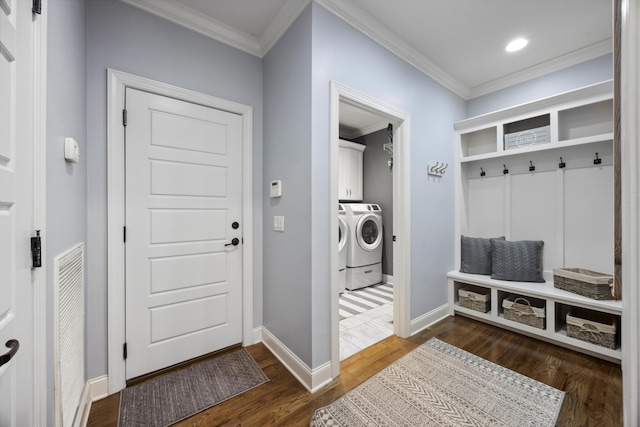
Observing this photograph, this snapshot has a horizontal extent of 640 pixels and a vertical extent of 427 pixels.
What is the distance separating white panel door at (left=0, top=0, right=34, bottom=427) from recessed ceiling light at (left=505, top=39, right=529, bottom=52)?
316 cm

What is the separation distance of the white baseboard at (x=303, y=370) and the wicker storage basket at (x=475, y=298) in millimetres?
1778

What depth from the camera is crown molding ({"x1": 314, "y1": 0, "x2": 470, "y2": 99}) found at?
70.9 inches

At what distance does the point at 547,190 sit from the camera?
2525mm

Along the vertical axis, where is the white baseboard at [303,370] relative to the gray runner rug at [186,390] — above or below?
above

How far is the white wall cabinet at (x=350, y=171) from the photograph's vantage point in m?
4.14

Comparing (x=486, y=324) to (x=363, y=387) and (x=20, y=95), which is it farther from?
(x=20, y=95)

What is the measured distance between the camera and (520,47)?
7.60ft

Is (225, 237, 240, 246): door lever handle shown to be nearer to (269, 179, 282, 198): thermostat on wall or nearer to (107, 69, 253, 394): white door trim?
(269, 179, 282, 198): thermostat on wall

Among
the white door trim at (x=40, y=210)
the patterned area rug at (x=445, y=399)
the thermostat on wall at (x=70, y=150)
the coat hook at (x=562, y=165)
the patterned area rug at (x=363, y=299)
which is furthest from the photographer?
the patterned area rug at (x=363, y=299)

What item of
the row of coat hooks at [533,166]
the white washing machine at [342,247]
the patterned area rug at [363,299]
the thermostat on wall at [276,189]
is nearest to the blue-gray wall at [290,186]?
the thermostat on wall at [276,189]

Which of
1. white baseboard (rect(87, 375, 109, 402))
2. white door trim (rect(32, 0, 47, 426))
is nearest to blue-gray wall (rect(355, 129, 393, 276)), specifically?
white baseboard (rect(87, 375, 109, 402))

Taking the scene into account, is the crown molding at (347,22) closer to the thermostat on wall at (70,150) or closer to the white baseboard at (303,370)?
the thermostat on wall at (70,150)

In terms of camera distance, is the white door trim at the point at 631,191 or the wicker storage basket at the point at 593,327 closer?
the white door trim at the point at 631,191

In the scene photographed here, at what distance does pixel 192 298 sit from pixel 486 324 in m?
2.83
